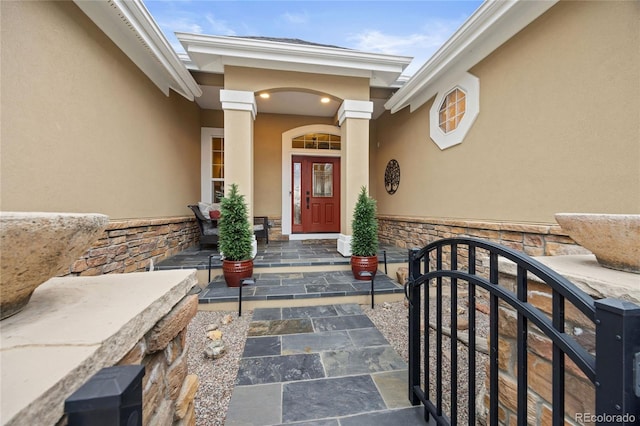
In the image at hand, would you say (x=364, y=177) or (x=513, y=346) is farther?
(x=364, y=177)

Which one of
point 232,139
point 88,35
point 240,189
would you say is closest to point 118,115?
point 88,35

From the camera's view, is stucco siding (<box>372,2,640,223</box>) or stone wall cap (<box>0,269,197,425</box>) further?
stucco siding (<box>372,2,640,223</box>)

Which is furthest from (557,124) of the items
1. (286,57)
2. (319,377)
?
(286,57)

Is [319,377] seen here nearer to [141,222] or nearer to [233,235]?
[233,235]

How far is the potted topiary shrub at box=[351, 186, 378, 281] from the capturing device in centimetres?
309

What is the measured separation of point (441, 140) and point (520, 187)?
57.1 inches

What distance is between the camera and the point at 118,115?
277 cm

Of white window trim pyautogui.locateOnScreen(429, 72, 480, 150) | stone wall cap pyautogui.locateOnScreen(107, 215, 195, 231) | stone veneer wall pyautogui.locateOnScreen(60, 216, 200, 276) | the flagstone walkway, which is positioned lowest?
the flagstone walkway

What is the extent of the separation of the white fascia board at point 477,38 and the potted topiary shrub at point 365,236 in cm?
223

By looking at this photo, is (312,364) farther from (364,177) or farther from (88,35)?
(88,35)

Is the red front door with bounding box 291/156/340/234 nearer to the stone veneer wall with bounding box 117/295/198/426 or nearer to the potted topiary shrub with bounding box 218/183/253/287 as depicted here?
the potted topiary shrub with bounding box 218/183/253/287

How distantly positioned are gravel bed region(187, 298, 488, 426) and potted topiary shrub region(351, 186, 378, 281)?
494mm

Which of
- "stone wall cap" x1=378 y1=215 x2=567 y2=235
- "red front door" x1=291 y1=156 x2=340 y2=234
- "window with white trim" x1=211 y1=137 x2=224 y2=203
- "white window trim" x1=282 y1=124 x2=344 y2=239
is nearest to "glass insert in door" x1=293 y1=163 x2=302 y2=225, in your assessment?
"red front door" x1=291 y1=156 x2=340 y2=234

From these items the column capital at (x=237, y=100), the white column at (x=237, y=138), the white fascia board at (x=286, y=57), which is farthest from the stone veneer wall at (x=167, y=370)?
the white fascia board at (x=286, y=57)
